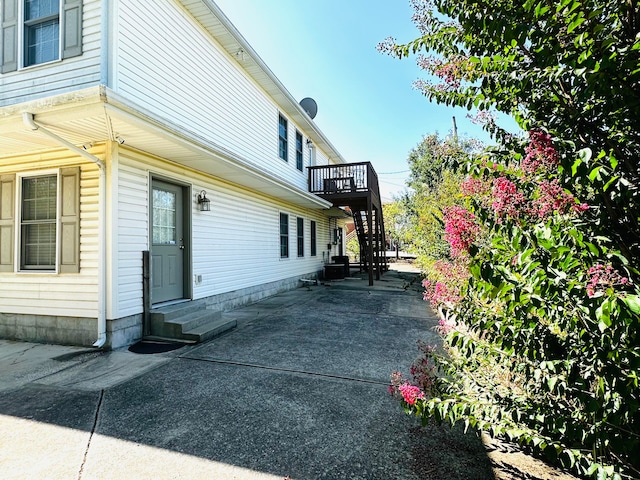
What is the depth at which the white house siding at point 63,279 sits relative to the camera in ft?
14.2

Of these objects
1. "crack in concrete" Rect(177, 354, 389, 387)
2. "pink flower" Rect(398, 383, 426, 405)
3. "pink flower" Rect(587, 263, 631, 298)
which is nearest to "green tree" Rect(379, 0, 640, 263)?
"pink flower" Rect(587, 263, 631, 298)

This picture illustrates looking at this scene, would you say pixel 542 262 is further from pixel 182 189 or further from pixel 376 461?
pixel 182 189

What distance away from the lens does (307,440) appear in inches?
87.0

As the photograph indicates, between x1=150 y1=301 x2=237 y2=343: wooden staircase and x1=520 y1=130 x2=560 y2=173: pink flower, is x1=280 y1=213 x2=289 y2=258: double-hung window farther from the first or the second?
x1=520 y1=130 x2=560 y2=173: pink flower

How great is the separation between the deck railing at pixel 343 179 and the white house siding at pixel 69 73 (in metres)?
7.65

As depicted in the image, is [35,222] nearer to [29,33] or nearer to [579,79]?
[29,33]

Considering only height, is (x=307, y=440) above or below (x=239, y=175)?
below

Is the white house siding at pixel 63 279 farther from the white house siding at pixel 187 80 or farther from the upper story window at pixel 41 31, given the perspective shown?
the upper story window at pixel 41 31

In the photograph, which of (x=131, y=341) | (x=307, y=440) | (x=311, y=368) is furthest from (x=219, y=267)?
(x=307, y=440)

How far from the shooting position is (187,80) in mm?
5875

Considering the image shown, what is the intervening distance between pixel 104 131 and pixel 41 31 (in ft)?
8.00

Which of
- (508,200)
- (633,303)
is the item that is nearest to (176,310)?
(508,200)

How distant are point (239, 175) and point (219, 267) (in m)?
1.90

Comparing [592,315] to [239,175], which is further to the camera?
[239,175]
